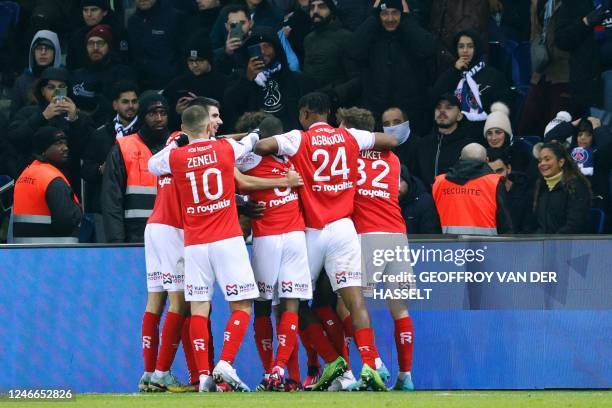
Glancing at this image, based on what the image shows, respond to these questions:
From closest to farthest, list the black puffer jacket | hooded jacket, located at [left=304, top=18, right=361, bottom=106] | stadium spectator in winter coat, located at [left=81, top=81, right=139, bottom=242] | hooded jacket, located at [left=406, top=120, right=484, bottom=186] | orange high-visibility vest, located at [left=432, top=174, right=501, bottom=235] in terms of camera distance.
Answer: orange high-visibility vest, located at [left=432, top=174, right=501, bottom=235] → the black puffer jacket → hooded jacket, located at [left=406, top=120, right=484, bottom=186] → stadium spectator in winter coat, located at [left=81, top=81, right=139, bottom=242] → hooded jacket, located at [left=304, top=18, right=361, bottom=106]

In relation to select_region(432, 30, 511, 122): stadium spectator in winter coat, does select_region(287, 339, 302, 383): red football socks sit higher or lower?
lower

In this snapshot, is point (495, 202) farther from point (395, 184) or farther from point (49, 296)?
point (49, 296)

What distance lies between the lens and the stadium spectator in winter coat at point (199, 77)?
16734mm

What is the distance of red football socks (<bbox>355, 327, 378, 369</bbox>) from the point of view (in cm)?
1244

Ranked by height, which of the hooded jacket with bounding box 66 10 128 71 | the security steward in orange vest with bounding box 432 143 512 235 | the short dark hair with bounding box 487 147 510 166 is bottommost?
the security steward in orange vest with bounding box 432 143 512 235

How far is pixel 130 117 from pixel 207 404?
611 centimetres

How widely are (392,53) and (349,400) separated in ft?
20.6

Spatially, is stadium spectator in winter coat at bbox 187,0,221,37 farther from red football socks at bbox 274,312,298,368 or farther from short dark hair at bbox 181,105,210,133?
red football socks at bbox 274,312,298,368

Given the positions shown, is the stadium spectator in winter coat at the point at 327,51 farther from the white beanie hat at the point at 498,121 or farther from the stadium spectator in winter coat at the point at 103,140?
the stadium spectator in winter coat at the point at 103,140

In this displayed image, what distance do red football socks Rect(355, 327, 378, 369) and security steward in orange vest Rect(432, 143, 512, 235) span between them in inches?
75.3

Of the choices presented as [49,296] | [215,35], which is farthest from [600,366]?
[215,35]

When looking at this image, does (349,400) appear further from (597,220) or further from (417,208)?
(597,220)

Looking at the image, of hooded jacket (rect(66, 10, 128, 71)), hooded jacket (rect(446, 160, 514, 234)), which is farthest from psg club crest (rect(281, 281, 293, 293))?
hooded jacket (rect(66, 10, 128, 71))

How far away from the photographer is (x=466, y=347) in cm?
1329
